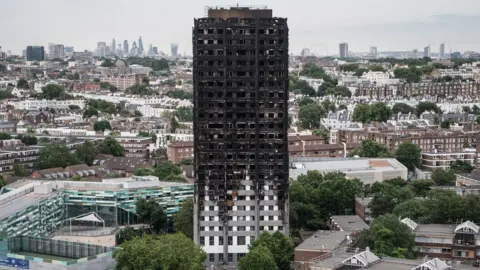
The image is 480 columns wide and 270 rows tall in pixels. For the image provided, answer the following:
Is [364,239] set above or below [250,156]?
below

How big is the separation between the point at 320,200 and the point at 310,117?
111ft

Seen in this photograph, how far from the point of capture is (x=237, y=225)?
3009cm

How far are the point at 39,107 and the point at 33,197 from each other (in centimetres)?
4599

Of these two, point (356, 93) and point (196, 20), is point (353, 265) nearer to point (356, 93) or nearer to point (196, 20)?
point (196, 20)

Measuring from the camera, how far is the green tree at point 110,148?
51.8 meters

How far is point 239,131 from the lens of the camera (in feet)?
99.9

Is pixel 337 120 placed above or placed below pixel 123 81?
below

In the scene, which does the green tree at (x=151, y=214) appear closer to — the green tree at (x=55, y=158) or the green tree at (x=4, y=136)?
the green tree at (x=55, y=158)

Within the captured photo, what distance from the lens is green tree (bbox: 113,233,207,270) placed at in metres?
24.0

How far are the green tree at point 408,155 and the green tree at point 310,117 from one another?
65.0 ft

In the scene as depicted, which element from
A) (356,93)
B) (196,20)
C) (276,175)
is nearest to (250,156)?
(276,175)

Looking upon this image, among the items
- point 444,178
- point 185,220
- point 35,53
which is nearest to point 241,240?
point 185,220

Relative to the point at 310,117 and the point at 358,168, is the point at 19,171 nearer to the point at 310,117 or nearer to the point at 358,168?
the point at 358,168

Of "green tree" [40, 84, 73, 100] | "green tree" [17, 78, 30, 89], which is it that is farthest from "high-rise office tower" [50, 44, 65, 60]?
"green tree" [40, 84, 73, 100]
